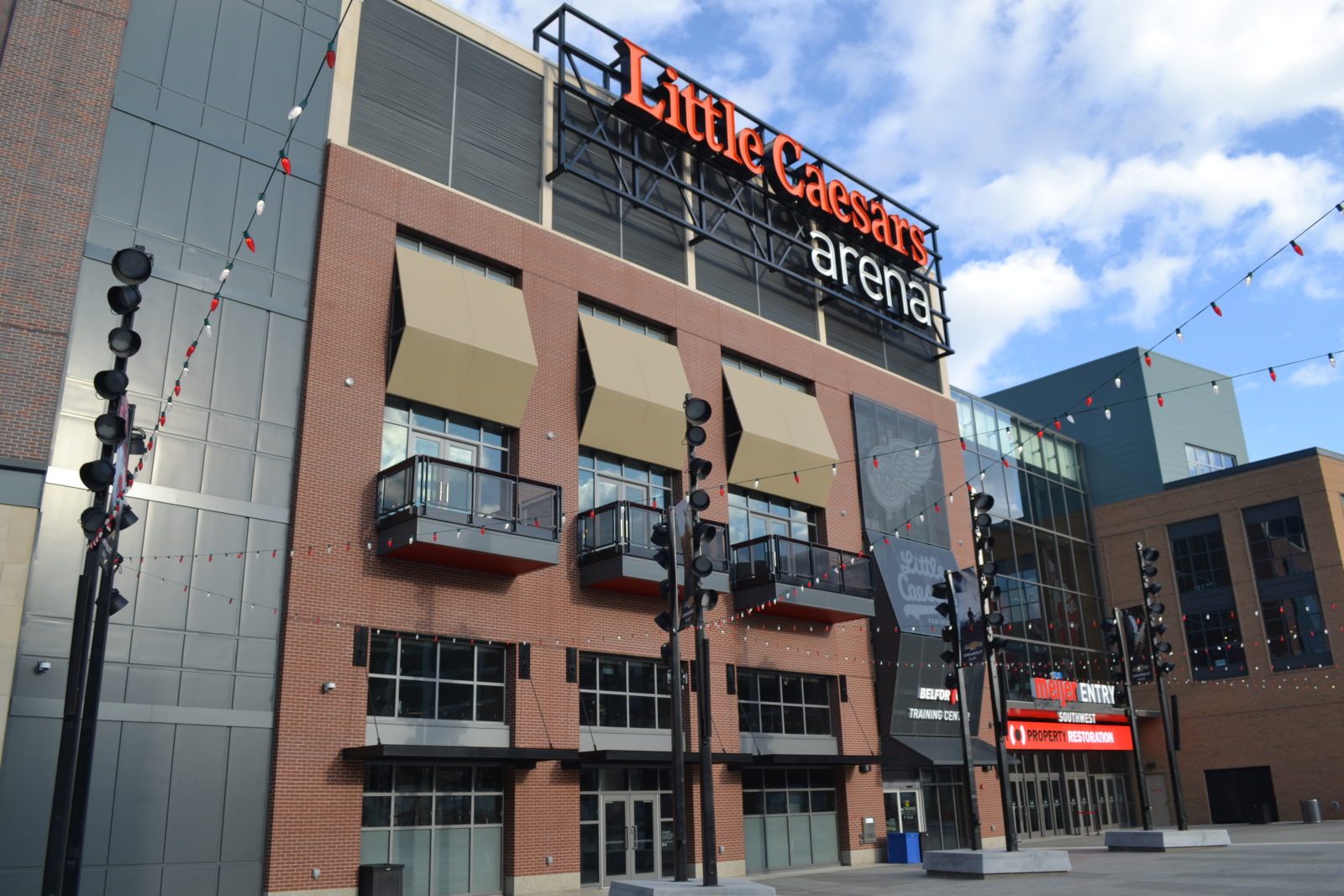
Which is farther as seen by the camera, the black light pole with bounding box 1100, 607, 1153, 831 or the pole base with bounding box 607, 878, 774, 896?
the black light pole with bounding box 1100, 607, 1153, 831

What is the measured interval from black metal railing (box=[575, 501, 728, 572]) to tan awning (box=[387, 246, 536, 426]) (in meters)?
2.73

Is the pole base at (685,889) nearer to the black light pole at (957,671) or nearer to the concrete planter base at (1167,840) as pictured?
the black light pole at (957,671)

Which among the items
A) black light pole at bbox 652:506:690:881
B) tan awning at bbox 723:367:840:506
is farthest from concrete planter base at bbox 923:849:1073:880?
tan awning at bbox 723:367:840:506

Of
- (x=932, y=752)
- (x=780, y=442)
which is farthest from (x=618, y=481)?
(x=932, y=752)

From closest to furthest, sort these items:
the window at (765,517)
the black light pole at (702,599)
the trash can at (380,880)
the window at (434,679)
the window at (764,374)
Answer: the black light pole at (702,599) < the trash can at (380,880) < the window at (434,679) < the window at (765,517) < the window at (764,374)

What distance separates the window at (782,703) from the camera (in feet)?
85.3

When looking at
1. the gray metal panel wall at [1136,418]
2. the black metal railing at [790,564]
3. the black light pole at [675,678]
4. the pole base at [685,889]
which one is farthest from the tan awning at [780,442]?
the gray metal panel wall at [1136,418]

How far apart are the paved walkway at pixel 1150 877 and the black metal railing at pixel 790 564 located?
675cm

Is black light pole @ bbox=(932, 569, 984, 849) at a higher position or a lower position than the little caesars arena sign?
lower

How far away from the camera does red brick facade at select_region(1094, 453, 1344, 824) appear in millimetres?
38031

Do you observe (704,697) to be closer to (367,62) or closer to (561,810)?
→ (561,810)

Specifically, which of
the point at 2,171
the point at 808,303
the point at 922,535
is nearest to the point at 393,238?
the point at 2,171

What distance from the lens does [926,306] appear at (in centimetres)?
3581

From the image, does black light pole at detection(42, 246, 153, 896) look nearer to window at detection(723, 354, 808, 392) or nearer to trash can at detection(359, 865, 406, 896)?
trash can at detection(359, 865, 406, 896)
